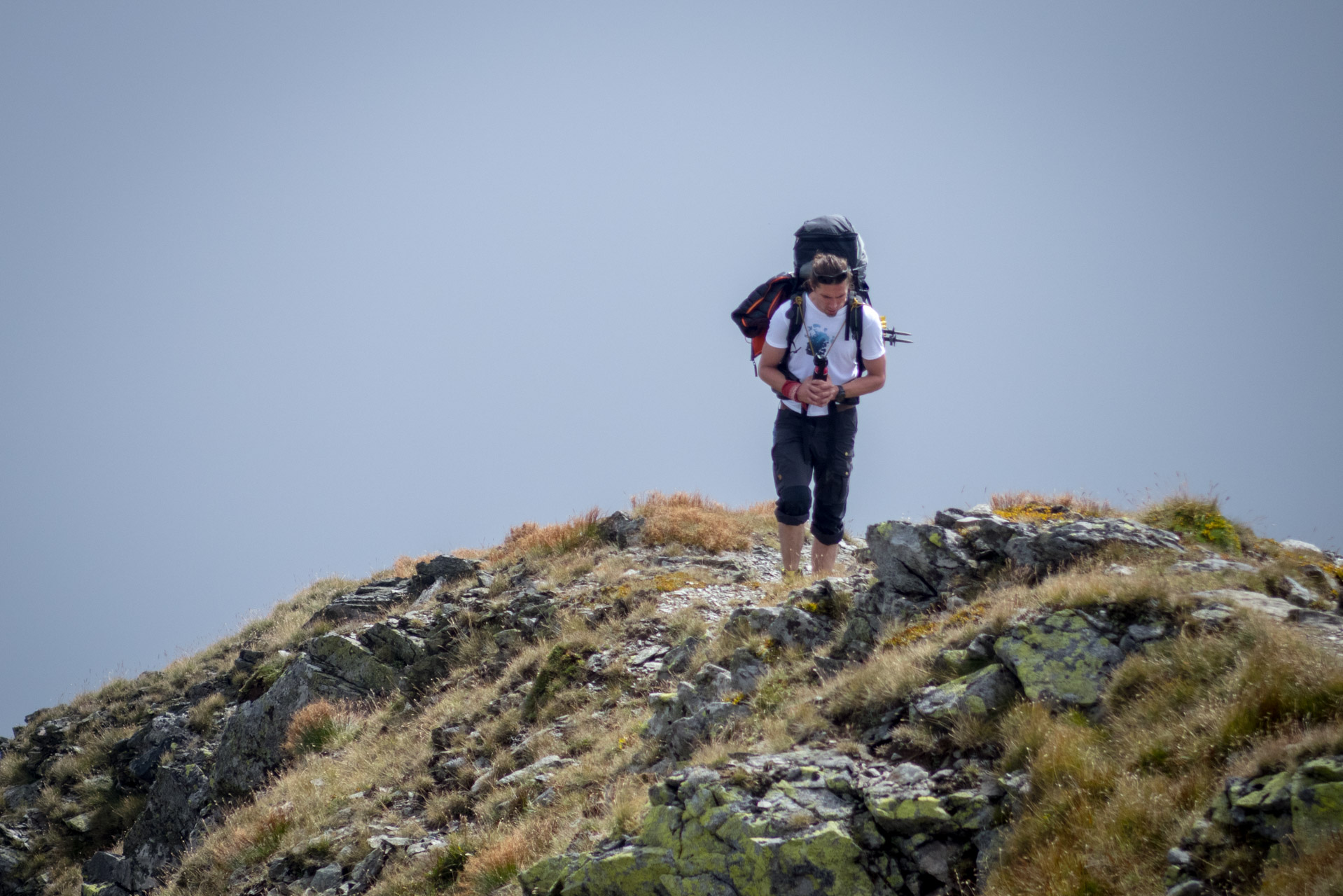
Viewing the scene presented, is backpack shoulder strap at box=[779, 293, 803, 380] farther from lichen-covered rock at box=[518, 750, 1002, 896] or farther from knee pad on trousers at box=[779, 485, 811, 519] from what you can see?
lichen-covered rock at box=[518, 750, 1002, 896]

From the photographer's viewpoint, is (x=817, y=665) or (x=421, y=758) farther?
(x=421, y=758)

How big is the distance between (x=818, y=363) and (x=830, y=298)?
0.69 metres

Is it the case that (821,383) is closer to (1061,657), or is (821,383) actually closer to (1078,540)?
(1078,540)

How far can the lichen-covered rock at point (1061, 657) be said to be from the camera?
502 centimetres

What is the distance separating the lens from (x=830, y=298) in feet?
26.3

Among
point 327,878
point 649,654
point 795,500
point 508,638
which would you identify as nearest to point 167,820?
point 508,638

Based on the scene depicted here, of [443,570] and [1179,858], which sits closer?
[1179,858]

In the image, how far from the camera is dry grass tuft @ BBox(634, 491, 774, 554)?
44.9 feet

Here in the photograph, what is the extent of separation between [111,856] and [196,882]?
19.3ft

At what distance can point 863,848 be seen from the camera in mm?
4504

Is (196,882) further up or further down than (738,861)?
further down

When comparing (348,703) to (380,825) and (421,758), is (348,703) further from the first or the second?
(380,825)

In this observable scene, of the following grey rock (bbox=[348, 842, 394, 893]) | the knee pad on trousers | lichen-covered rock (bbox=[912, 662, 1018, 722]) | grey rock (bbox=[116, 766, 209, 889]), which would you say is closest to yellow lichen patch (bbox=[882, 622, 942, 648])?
lichen-covered rock (bbox=[912, 662, 1018, 722])

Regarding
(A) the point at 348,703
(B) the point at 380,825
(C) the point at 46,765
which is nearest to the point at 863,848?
(B) the point at 380,825
